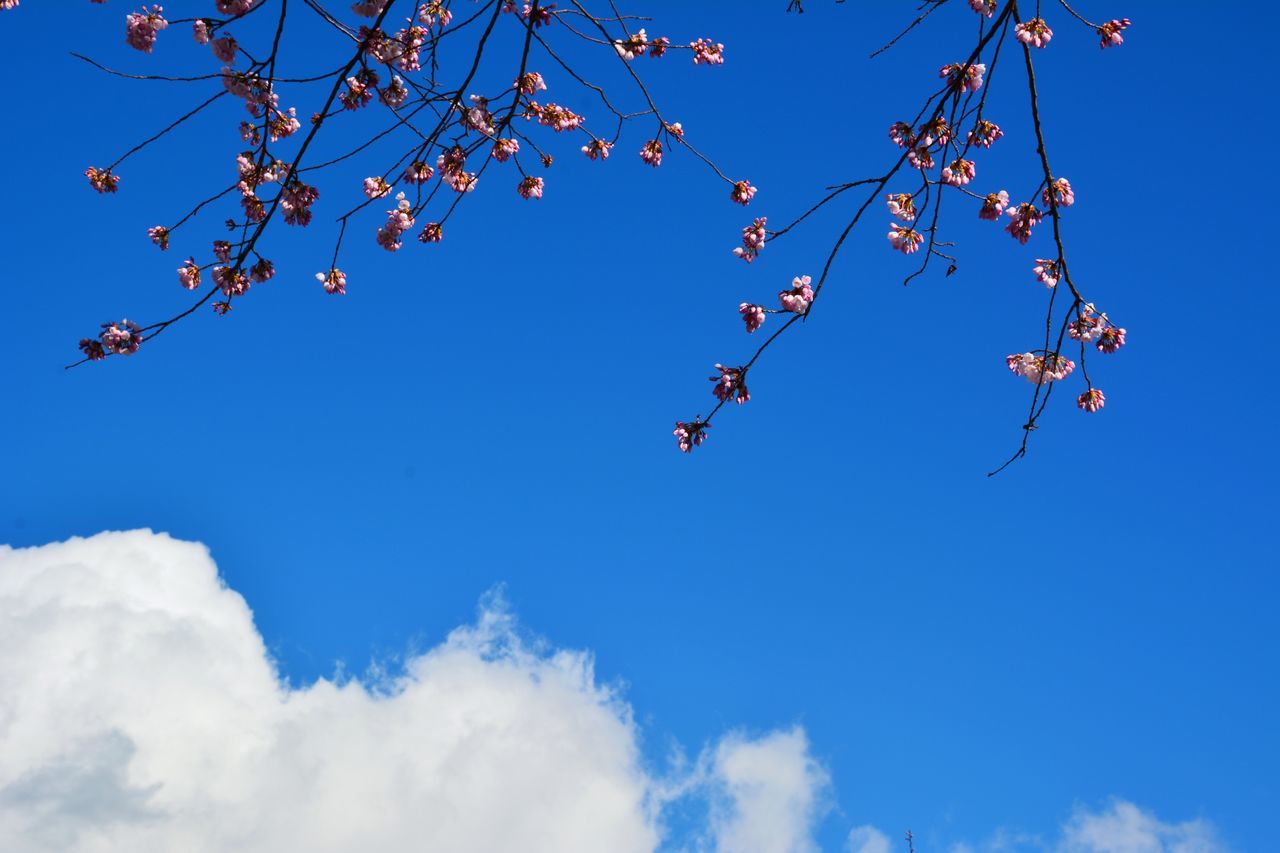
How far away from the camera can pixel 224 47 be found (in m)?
5.36

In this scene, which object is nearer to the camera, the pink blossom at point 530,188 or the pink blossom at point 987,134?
the pink blossom at point 987,134

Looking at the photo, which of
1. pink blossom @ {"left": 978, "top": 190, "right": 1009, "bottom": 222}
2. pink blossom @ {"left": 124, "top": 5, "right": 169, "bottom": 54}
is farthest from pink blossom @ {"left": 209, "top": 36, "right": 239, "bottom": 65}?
pink blossom @ {"left": 978, "top": 190, "right": 1009, "bottom": 222}

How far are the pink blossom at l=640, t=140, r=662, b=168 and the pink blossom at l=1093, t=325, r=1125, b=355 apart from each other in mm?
3655

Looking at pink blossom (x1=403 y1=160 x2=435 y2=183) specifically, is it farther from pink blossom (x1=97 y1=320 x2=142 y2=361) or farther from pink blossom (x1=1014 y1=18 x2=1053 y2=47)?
pink blossom (x1=1014 y1=18 x2=1053 y2=47)

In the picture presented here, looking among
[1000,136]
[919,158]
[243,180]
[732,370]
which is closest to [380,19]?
[243,180]

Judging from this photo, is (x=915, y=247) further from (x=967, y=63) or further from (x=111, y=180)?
(x=111, y=180)

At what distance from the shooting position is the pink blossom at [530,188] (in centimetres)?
755

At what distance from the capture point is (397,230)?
7160 mm

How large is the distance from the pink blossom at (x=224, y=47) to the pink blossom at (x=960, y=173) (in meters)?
4.15

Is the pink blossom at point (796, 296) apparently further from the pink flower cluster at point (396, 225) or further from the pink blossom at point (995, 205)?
the pink flower cluster at point (396, 225)

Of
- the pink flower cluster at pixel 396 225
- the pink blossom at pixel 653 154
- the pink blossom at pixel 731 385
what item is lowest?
the pink blossom at pixel 731 385

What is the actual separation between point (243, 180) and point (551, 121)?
2.57m

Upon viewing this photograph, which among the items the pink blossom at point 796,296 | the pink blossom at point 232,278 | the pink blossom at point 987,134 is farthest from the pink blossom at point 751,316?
the pink blossom at point 232,278

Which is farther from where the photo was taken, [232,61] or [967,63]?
[232,61]
